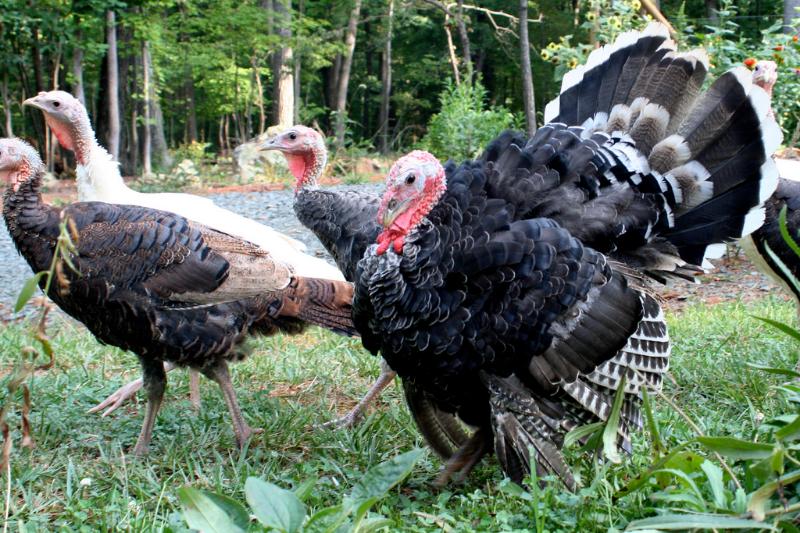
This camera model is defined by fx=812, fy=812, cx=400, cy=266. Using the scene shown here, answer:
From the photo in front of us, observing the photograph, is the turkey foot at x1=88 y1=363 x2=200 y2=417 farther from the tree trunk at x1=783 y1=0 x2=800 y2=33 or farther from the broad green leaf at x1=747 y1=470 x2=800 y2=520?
the tree trunk at x1=783 y1=0 x2=800 y2=33

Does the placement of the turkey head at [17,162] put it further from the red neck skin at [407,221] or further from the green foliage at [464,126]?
the green foliage at [464,126]

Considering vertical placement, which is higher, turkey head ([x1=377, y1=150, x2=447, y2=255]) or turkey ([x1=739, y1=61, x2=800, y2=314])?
turkey head ([x1=377, y1=150, x2=447, y2=255])

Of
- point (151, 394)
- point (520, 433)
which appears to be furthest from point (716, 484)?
point (151, 394)

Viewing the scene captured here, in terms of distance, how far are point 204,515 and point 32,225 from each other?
2299 millimetres

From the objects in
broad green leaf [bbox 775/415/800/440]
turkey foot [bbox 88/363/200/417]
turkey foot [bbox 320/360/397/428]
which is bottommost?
turkey foot [bbox 88/363/200/417]

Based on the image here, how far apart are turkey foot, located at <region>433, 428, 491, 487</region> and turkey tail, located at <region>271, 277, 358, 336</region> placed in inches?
43.4

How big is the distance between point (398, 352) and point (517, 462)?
0.64 meters

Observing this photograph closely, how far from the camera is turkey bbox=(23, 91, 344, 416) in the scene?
4645 mm

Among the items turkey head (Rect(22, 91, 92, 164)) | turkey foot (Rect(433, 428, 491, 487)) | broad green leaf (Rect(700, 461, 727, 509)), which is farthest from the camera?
turkey head (Rect(22, 91, 92, 164))

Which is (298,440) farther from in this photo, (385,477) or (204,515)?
(204,515)

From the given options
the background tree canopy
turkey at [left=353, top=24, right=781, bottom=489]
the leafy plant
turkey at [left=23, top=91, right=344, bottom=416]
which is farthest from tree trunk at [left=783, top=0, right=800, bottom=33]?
the leafy plant

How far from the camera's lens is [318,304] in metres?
4.40

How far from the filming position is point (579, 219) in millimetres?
3510

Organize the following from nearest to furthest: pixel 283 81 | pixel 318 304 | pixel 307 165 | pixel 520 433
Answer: pixel 520 433, pixel 318 304, pixel 307 165, pixel 283 81
